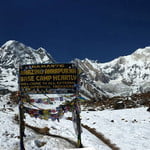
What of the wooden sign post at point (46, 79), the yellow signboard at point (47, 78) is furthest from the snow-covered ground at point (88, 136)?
the yellow signboard at point (47, 78)

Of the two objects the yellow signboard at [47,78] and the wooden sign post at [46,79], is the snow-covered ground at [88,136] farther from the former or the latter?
the yellow signboard at [47,78]

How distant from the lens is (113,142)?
23.7 metres

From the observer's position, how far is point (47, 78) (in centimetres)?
1864

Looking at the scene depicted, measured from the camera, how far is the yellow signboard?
734 inches

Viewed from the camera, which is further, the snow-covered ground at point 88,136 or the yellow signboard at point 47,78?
the snow-covered ground at point 88,136

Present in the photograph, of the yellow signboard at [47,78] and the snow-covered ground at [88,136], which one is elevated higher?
the yellow signboard at [47,78]

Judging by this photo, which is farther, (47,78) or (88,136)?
(88,136)

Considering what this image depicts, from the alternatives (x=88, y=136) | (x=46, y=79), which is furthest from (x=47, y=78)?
(x=88, y=136)

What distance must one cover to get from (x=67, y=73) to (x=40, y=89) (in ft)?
9.32

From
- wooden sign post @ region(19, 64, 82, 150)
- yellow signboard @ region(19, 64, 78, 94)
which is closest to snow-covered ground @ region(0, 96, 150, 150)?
wooden sign post @ region(19, 64, 82, 150)

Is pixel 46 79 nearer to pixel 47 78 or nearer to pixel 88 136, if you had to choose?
pixel 47 78

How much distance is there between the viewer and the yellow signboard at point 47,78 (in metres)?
18.6

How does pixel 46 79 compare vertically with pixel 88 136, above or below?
above

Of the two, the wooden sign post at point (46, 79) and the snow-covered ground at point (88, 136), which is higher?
the wooden sign post at point (46, 79)
